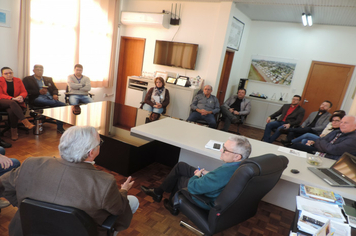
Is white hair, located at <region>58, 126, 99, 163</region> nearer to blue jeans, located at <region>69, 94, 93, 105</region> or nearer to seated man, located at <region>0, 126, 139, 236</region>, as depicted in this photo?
seated man, located at <region>0, 126, 139, 236</region>

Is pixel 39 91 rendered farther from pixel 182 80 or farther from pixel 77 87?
pixel 182 80

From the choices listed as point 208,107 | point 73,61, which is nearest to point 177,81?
point 208,107

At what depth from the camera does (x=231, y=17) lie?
16.2ft

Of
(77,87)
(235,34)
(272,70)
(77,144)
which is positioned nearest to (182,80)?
(235,34)

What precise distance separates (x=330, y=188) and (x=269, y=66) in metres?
5.17

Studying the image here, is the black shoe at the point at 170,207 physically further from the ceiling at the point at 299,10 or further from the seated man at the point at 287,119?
the ceiling at the point at 299,10

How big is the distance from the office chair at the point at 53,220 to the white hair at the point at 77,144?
0.25 m

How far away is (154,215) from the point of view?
214cm

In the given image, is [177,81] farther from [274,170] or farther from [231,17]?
[274,170]

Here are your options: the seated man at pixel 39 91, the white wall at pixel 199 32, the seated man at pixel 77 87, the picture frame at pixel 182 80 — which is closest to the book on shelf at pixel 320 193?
the seated man at pixel 39 91

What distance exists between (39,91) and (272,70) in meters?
5.74

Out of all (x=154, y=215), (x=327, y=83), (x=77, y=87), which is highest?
(x=327, y=83)

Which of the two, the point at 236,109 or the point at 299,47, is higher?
the point at 299,47

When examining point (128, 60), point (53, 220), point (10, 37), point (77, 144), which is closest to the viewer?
point (53, 220)
